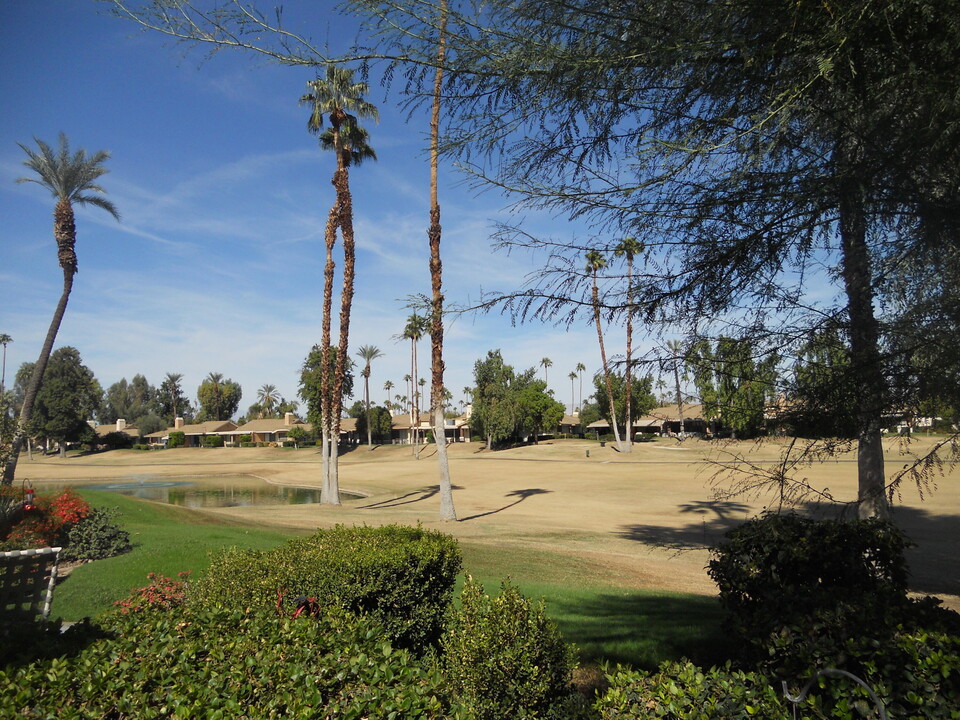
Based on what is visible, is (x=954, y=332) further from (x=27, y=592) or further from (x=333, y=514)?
(x=333, y=514)

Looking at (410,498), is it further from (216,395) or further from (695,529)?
(216,395)

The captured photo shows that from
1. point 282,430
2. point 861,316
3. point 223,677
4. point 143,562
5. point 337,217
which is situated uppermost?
point 337,217

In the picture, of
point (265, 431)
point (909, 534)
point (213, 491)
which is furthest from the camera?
point (265, 431)

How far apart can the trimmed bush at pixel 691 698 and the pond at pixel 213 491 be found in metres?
27.8

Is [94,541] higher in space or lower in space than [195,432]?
lower

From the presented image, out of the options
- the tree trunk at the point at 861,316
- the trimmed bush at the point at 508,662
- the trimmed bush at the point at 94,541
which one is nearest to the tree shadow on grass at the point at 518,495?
the trimmed bush at the point at 94,541

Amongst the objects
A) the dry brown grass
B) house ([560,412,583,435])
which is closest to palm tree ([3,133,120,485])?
the dry brown grass

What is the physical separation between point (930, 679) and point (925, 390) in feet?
6.10

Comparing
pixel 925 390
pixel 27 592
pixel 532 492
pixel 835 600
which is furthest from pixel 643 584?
pixel 532 492

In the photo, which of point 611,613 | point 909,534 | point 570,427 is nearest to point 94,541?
point 611,613

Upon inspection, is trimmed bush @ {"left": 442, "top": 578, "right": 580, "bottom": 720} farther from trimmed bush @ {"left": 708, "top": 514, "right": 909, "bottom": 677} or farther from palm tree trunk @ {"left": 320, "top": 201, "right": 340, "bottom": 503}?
palm tree trunk @ {"left": 320, "top": 201, "right": 340, "bottom": 503}

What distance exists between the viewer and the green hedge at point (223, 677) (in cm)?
258

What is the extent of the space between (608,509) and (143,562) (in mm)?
17205

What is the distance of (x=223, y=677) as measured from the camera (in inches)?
112
